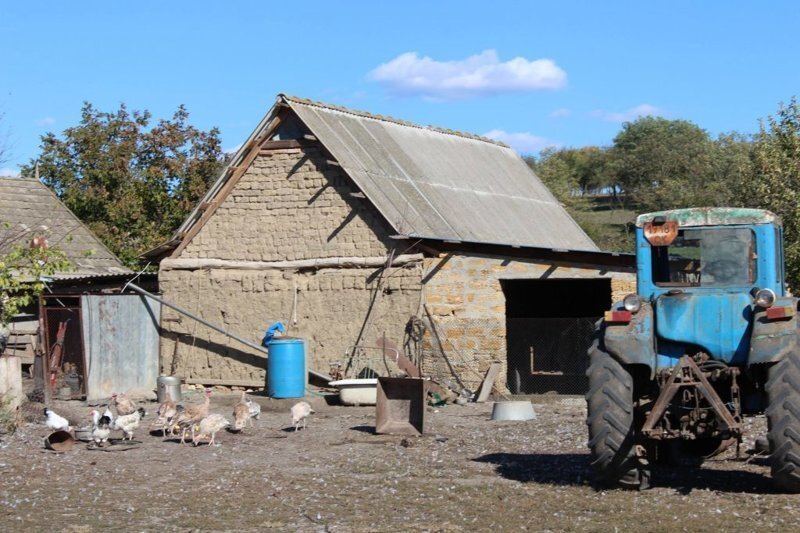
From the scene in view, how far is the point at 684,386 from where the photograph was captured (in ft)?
31.2

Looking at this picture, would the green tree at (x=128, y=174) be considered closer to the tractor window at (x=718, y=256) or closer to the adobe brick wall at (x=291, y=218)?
the adobe brick wall at (x=291, y=218)

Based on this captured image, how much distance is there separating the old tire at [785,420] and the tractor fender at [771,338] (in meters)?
0.09

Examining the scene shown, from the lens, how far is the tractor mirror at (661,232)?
10281 mm

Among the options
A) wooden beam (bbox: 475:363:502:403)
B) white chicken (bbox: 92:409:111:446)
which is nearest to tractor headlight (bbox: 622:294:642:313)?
white chicken (bbox: 92:409:111:446)

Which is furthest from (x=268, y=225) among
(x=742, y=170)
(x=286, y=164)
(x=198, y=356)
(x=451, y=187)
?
(x=742, y=170)

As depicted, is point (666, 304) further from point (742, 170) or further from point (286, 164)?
point (742, 170)

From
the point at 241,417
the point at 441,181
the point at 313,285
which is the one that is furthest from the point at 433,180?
the point at 241,417

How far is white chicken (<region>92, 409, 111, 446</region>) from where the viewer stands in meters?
14.0

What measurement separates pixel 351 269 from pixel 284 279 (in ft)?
4.58

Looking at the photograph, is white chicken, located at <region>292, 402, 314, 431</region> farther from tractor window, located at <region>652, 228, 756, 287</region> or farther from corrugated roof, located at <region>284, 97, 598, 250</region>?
tractor window, located at <region>652, 228, 756, 287</region>

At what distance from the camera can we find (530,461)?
12.2 meters

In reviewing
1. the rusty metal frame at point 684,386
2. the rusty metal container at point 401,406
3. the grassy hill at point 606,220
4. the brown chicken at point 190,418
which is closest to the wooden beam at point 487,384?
the rusty metal container at point 401,406

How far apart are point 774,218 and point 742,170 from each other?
23492 millimetres

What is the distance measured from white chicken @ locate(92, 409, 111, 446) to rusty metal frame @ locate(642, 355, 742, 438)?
287 inches
